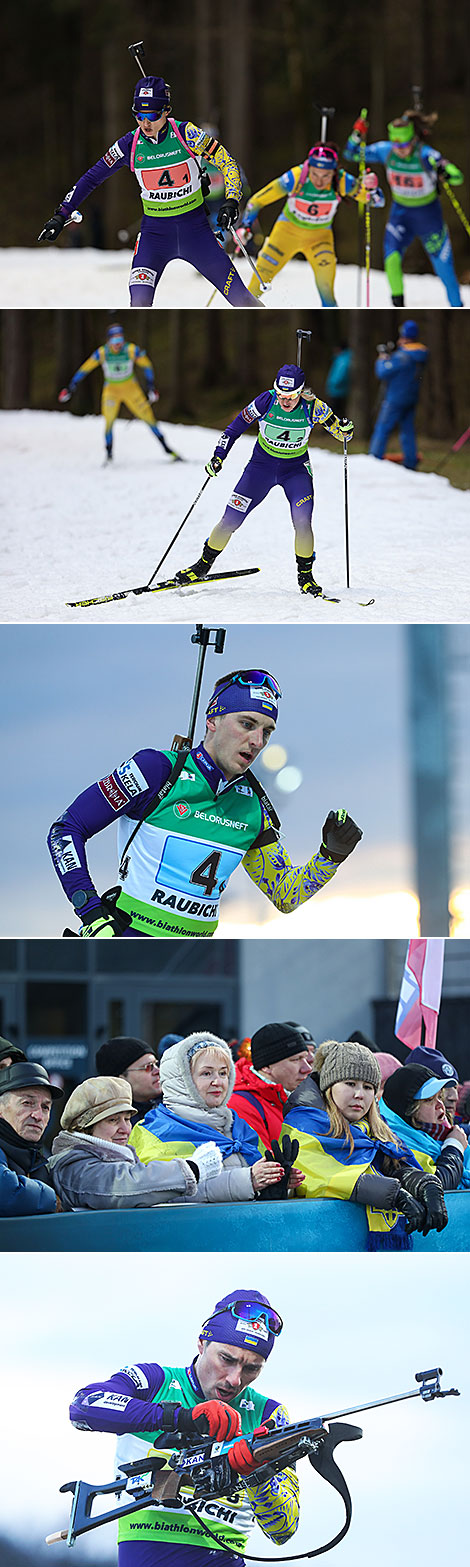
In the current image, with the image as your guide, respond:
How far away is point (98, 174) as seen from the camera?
3.96 meters

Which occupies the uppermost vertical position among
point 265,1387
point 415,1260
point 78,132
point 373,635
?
point 78,132

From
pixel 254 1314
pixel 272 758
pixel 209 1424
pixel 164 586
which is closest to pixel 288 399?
pixel 164 586

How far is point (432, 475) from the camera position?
486 centimetres

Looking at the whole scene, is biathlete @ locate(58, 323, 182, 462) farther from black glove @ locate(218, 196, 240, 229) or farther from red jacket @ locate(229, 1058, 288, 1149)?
red jacket @ locate(229, 1058, 288, 1149)

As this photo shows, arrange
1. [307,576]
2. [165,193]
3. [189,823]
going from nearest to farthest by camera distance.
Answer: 1. [189,823]
2. [165,193]
3. [307,576]

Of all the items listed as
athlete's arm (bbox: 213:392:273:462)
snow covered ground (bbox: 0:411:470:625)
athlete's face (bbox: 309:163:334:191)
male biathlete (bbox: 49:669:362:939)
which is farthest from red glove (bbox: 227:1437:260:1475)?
athlete's face (bbox: 309:163:334:191)

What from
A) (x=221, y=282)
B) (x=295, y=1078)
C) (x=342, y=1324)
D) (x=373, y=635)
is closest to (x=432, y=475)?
(x=373, y=635)

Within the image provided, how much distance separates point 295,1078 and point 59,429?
2.56 m

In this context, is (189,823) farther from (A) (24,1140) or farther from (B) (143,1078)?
(A) (24,1140)

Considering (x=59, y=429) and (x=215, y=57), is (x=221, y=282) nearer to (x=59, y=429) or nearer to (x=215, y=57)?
(x=59, y=429)

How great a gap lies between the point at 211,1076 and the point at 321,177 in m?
2.51

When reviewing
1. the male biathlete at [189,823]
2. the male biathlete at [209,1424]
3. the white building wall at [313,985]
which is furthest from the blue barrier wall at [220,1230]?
the male biathlete at [189,823]

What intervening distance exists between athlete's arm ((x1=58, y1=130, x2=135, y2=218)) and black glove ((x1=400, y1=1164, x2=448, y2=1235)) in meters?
2.46

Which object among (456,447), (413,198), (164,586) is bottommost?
(164,586)
